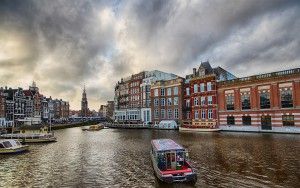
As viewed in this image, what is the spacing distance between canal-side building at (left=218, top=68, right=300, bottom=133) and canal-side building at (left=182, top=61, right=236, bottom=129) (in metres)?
2.39

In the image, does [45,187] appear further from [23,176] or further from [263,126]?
[263,126]

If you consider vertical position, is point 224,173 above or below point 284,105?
below

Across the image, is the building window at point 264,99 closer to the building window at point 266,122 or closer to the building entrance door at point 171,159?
the building window at point 266,122

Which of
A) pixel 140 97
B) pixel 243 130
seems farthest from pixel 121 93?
pixel 243 130

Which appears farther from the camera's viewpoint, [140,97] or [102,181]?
[140,97]

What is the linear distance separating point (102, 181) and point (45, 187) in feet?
15.6

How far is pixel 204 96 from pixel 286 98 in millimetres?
25328

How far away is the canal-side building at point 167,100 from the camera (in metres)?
99.9

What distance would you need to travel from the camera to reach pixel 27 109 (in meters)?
155

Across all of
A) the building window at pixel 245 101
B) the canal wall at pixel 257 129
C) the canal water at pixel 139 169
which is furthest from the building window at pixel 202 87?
the canal water at pixel 139 169

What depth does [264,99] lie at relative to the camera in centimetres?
7075

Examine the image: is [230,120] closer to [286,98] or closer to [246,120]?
[246,120]

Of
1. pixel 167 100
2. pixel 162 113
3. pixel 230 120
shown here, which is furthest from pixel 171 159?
pixel 162 113

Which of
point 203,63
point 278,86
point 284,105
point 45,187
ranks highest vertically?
point 203,63
